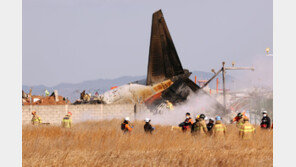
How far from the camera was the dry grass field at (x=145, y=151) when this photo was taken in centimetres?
1226

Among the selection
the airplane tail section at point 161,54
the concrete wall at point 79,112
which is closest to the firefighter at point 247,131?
the concrete wall at point 79,112

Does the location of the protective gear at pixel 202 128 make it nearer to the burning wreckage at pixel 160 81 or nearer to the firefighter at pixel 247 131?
the firefighter at pixel 247 131

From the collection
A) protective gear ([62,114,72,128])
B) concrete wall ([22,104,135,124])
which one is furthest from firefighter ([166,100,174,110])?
protective gear ([62,114,72,128])

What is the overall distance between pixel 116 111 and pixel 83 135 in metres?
17.3

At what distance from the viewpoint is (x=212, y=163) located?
1269 centimetres

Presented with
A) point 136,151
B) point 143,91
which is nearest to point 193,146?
point 136,151

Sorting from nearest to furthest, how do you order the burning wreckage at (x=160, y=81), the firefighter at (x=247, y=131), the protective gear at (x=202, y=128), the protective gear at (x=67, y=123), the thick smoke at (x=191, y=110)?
1. the firefighter at (x=247, y=131)
2. the protective gear at (x=202, y=128)
3. the protective gear at (x=67, y=123)
4. the thick smoke at (x=191, y=110)
5. the burning wreckage at (x=160, y=81)

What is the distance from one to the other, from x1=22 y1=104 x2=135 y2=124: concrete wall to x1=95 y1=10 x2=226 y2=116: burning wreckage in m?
1.37

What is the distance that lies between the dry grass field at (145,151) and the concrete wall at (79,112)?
14331 mm

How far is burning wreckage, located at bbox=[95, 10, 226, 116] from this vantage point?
3603cm

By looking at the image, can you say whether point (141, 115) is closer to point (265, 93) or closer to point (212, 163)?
point (265, 93)

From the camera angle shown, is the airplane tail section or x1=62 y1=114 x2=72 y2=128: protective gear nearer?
x1=62 y1=114 x2=72 y2=128: protective gear

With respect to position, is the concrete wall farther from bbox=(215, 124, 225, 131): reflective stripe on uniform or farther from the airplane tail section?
bbox=(215, 124, 225, 131): reflective stripe on uniform

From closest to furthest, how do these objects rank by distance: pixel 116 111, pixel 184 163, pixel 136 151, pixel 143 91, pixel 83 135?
pixel 184 163, pixel 136 151, pixel 83 135, pixel 116 111, pixel 143 91
